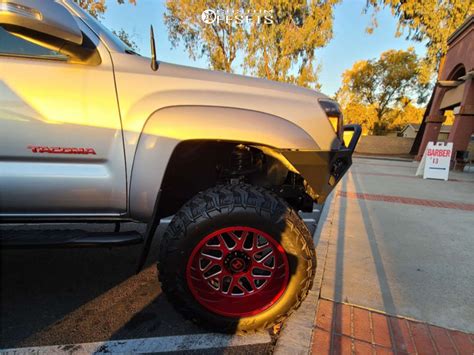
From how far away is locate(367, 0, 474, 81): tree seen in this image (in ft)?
66.1

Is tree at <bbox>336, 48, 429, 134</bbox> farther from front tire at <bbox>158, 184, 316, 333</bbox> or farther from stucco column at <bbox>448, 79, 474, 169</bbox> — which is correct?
front tire at <bbox>158, 184, 316, 333</bbox>

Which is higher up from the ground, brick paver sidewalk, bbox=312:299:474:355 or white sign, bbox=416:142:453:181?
white sign, bbox=416:142:453:181

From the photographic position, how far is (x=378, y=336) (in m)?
2.00

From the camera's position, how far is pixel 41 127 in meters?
1.69

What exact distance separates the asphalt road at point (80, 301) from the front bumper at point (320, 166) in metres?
1.17

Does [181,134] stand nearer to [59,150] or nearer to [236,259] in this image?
[59,150]

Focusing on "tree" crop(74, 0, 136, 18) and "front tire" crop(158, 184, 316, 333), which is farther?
"tree" crop(74, 0, 136, 18)

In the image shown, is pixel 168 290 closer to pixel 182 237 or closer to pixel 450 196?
pixel 182 237

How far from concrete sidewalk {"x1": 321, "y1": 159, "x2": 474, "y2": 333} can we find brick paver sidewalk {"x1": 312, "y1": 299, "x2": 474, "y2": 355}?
4.9 inches

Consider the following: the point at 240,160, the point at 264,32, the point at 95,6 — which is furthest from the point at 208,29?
the point at 240,160

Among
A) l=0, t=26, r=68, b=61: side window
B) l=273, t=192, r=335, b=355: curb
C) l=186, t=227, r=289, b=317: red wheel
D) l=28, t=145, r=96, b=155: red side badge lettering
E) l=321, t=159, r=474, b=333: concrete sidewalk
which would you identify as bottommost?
l=273, t=192, r=335, b=355: curb

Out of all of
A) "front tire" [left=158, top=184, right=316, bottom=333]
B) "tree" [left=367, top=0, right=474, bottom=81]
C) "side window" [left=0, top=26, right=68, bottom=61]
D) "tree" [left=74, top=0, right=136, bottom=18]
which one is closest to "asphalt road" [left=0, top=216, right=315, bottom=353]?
"front tire" [left=158, top=184, right=316, bottom=333]

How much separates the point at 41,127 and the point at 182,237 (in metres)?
1.06

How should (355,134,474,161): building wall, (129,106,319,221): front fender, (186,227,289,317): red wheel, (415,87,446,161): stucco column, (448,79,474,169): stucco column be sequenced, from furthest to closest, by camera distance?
(355,134,474,161): building wall < (415,87,446,161): stucco column < (448,79,474,169): stucco column < (186,227,289,317): red wheel < (129,106,319,221): front fender
